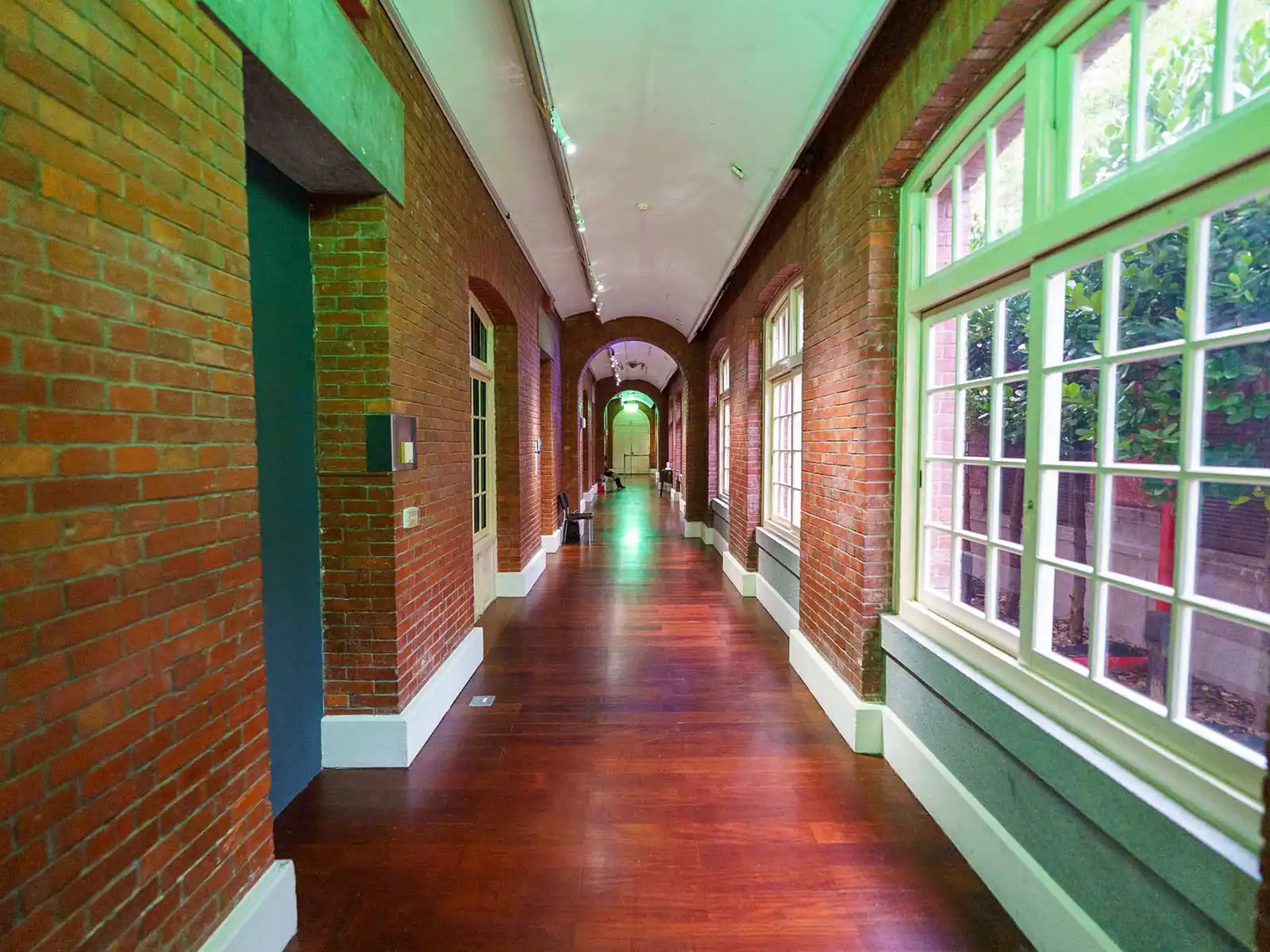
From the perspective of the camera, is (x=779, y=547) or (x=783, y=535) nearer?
(x=779, y=547)

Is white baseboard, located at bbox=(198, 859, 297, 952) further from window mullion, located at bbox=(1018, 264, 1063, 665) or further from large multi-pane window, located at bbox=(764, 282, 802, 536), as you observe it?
large multi-pane window, located at bbox=(764, 282, 802, 536)

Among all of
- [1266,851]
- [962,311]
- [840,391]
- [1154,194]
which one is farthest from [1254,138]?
[840,391]

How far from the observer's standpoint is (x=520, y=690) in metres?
3.52

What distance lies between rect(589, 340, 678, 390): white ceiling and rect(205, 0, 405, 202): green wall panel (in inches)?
381

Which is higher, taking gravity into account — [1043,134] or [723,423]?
[1043,134]

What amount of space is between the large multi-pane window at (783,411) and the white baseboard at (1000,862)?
2.27 m

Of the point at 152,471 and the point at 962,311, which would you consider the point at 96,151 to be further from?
the point at 962,311

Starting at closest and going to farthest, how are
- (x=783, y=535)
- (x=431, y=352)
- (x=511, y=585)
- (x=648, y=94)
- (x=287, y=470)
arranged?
1. (x=287, y=470)
2. (x=431, y=352)
3. (x=648, y=94)
4. (x=783, y=535)
5. (x=511, y=585)

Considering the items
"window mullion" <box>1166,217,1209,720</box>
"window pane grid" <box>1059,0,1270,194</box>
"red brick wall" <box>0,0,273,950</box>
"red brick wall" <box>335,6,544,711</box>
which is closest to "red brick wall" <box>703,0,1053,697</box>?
"window pane grid" <box>1059,0,1270,194</box>

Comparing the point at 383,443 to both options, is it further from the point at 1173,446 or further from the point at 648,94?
the point at 1173,446

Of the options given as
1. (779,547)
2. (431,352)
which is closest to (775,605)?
(779,547)

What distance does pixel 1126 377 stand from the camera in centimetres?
166

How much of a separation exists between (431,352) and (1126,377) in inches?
116

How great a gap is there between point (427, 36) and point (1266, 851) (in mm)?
3859
